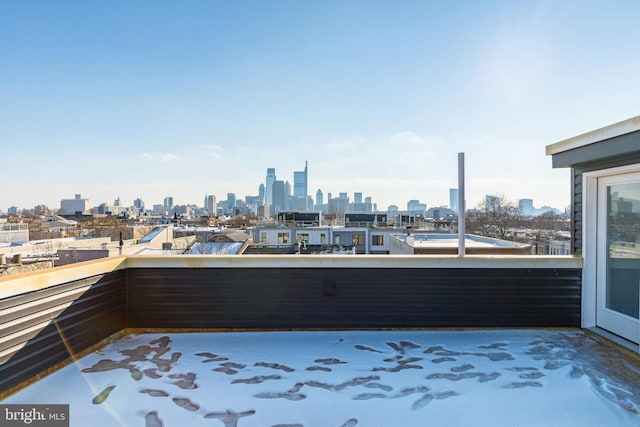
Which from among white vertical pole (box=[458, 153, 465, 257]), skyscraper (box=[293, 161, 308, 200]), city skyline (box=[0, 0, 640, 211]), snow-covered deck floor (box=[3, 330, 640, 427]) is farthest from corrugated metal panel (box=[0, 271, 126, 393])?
skyscraper (box=[293, 161, 308, 200])

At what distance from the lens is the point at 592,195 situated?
11.8ft

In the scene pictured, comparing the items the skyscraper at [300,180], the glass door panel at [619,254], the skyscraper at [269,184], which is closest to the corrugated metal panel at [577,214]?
the glass door panel at [619,254]

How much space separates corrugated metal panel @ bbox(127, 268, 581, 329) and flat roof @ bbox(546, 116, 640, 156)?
139 cm

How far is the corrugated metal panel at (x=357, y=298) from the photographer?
3.61 m

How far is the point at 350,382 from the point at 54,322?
249cm

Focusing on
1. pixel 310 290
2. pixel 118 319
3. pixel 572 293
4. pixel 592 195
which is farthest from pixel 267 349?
pixel 592 195

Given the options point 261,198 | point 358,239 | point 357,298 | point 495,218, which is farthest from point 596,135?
point 261,198

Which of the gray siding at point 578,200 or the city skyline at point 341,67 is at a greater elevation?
the city skyline at point 341,67

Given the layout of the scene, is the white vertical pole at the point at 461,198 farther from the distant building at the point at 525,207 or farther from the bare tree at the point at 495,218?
the distant building at the point at 525,207

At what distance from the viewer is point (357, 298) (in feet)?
11.9

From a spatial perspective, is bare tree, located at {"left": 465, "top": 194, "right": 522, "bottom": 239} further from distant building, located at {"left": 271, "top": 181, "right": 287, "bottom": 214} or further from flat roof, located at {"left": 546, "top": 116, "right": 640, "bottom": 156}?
distant building, located at {"left": 271, "top": 181, "right": 287, "bottom": 214}

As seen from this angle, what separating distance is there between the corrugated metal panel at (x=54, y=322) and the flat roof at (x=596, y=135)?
498 centimetres

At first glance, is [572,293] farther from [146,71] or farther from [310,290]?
[146,71]

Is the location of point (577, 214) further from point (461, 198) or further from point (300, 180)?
point (300, 180)
